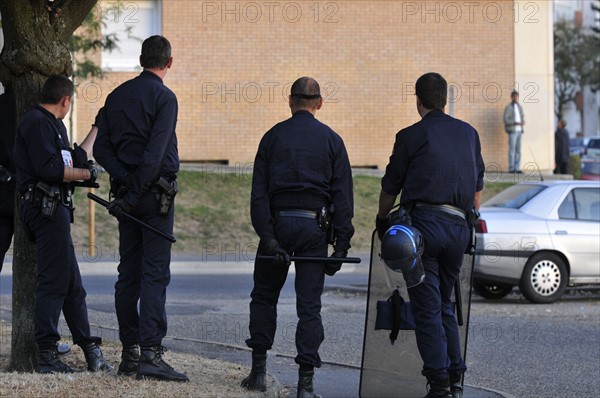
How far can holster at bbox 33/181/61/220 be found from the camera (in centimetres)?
708

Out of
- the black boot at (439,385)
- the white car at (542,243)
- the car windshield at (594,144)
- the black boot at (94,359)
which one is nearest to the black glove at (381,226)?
the black boot at (439,385)

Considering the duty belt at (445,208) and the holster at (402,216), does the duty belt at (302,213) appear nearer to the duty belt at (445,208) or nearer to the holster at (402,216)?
the holster at (402,216)

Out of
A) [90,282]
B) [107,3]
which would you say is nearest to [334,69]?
[107,3]

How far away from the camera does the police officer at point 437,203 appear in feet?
22.4

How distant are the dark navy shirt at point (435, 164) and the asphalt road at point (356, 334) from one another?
1536 millimetres

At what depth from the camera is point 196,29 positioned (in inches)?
1008

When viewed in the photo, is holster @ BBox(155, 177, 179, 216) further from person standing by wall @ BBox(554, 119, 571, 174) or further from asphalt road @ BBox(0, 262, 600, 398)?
person standing by wall @ BBox(554, 119, 571, 174)

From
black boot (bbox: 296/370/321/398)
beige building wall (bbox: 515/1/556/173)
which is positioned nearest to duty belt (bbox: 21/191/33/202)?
black boot (bbox: 296/370/321/398)

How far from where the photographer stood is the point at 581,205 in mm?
14117

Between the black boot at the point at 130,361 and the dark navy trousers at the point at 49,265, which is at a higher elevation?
the dark navy trousers at the point at 49,265

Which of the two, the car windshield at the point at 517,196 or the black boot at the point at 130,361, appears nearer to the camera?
the black boot at the point at 130,361

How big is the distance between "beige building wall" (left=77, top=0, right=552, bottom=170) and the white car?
12.4 metres

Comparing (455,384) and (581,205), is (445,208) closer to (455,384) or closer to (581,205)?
(455,384)

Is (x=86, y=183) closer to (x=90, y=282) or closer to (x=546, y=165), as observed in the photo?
(x=90, y=282)
